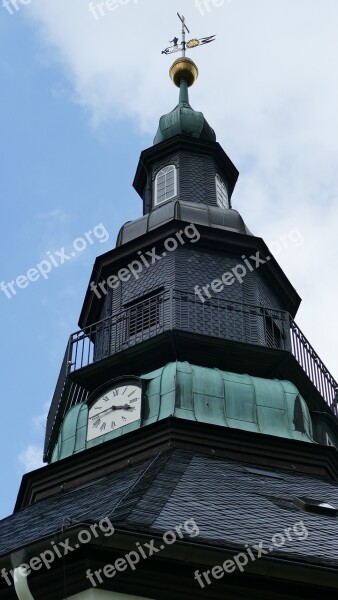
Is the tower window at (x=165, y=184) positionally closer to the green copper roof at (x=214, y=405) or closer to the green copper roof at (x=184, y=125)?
the green copper roof at (x=184, y=125)

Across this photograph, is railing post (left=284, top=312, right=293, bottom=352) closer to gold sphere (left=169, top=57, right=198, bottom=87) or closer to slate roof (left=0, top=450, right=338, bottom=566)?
slate roof (left=0, top=450, right=338, bottom=566)

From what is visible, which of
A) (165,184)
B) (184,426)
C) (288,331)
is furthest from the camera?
(165,184)

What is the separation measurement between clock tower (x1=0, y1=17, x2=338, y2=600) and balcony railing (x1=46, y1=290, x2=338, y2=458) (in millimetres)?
35

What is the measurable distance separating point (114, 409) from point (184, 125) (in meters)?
8.53

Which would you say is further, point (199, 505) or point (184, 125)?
point (184, 125)

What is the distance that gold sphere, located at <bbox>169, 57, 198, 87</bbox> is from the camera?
28.5m

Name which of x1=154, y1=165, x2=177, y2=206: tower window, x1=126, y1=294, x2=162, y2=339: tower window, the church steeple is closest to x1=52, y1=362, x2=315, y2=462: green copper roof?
x1=126, y1=294, x2=162, y2=339: tower window

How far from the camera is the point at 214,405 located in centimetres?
1978

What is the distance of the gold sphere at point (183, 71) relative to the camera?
A: 2853 centimetres

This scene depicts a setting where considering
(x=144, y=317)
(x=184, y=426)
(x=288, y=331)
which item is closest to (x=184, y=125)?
(x=144, y=317)

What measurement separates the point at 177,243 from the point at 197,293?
4.73 feet

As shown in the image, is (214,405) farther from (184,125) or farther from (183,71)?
(183,71)

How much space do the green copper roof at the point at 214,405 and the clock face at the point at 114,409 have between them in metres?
0.13

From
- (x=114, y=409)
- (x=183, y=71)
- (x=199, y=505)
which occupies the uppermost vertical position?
(x=183, y=71)
